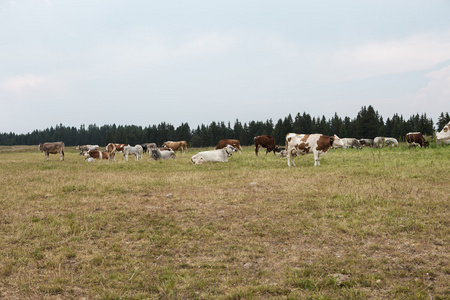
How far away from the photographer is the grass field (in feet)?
13.3

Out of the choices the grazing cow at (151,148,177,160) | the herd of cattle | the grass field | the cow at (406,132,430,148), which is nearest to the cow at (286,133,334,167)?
the herd of cattle

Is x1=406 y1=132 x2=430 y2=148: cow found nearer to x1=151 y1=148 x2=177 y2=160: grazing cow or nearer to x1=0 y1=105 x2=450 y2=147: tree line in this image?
x1=151 y1=148 x2=177 y2=160: grazing cow

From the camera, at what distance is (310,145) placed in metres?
17.0

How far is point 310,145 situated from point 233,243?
1257 centimetres

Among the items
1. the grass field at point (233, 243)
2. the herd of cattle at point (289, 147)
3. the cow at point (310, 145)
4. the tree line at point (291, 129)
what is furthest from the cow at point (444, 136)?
the tree line at point (291, 129)

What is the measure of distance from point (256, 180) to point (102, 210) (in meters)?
6.38

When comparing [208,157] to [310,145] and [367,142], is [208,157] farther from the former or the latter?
[367,142]

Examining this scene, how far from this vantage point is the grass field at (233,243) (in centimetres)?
406

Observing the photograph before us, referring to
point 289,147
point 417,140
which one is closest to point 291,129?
point 417,140

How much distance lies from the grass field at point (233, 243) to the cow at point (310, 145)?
6719 mm

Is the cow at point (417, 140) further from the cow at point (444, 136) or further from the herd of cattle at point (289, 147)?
the cow at point (444, 136)

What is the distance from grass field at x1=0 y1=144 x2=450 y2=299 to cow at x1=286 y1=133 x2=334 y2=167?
6.72 metres

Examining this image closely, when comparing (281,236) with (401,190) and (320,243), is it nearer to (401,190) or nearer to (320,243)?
(320,243)

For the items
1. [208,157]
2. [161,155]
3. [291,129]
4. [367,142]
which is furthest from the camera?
[291,129]
